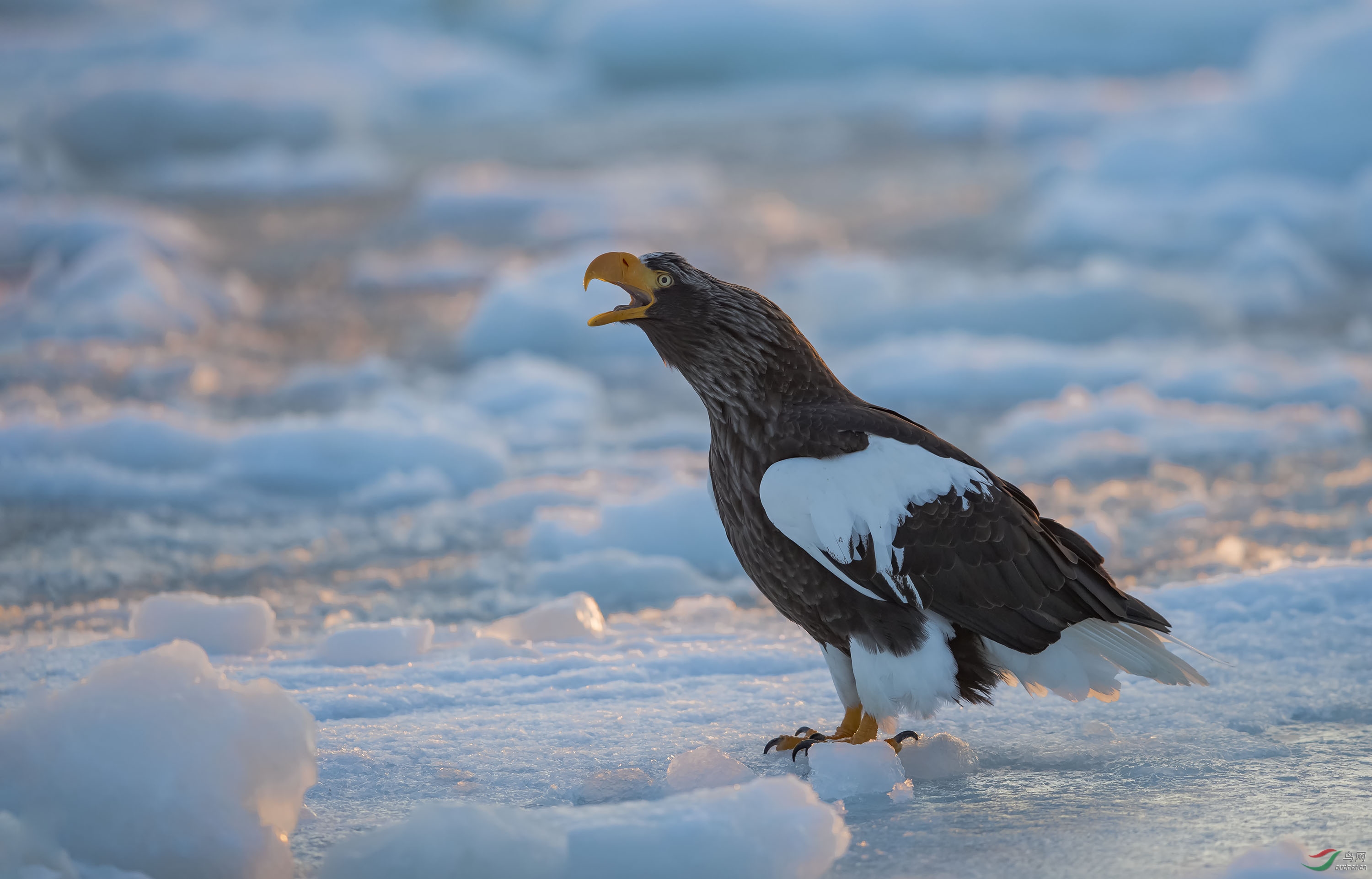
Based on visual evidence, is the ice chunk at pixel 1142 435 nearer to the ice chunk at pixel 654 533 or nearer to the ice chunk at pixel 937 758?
the ice chunk at pixel 654 533

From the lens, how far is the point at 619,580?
4020mm

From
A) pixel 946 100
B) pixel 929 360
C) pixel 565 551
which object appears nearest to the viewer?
pixel 565 551

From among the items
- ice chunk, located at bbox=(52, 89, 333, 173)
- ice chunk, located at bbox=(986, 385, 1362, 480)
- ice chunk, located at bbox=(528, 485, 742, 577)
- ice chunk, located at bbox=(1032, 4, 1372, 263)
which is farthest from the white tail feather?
ice chunk, located at bbox=(52, 89, 333, 173)

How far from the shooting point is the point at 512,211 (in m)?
12.4

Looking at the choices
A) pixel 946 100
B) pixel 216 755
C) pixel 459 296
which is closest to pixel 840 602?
pixel 216 755

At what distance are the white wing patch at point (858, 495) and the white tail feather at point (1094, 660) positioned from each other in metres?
0.30

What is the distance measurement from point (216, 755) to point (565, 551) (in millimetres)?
2166

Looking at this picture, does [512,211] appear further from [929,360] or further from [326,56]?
[326,56]

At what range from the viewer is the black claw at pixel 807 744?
2.53 meters

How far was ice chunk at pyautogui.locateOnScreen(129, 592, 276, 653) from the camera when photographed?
3252 mm

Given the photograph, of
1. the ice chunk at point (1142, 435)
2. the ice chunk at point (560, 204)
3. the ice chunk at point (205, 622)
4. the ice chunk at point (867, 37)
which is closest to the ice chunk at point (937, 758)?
the ice chunk at point (205, 622)

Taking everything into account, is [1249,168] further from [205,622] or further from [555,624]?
[205,622]

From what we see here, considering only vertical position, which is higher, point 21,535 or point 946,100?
point 946,100

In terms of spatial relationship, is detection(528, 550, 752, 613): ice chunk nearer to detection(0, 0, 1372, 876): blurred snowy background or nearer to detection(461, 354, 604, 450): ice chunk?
detection(0, 0, 1372, 876): blurred snowy background
